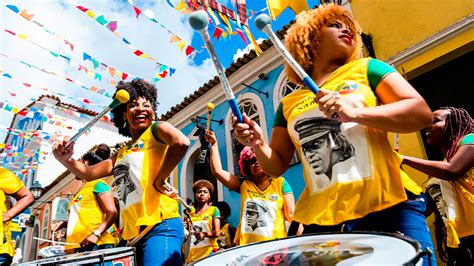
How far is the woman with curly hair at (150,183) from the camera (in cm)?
219

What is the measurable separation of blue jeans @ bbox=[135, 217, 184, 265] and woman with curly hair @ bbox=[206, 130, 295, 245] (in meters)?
0.90

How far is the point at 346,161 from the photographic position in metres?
1.43

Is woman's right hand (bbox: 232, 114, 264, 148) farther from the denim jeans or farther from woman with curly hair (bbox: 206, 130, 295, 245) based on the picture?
woman with curly hair (bbox: 206, 130, 295, 245)

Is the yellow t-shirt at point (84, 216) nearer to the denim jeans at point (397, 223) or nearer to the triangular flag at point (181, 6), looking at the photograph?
the triangular flag at point (181, 6)

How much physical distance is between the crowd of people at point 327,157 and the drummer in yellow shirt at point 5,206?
1276mm

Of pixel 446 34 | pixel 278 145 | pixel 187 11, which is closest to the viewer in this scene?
pixel 278 145

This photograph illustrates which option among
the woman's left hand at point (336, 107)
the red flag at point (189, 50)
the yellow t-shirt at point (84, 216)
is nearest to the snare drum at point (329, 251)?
the woman's left hand at point (336, 107)

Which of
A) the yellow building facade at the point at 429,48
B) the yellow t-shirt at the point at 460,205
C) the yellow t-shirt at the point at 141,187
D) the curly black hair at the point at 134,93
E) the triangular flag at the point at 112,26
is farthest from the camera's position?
the yellow building facade at the point at 429,48

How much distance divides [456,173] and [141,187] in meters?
2.00

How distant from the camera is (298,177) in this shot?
273 inches

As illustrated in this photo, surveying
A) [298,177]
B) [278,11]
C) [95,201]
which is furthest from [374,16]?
[95,201]

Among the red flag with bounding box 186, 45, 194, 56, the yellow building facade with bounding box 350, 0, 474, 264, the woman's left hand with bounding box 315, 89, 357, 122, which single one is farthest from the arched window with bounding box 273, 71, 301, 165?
the woman's left hand with bounding box 315, 89, 357, 122

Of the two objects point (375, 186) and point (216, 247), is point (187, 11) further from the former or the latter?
point (375, 186)

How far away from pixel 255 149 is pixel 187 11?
130 inches
